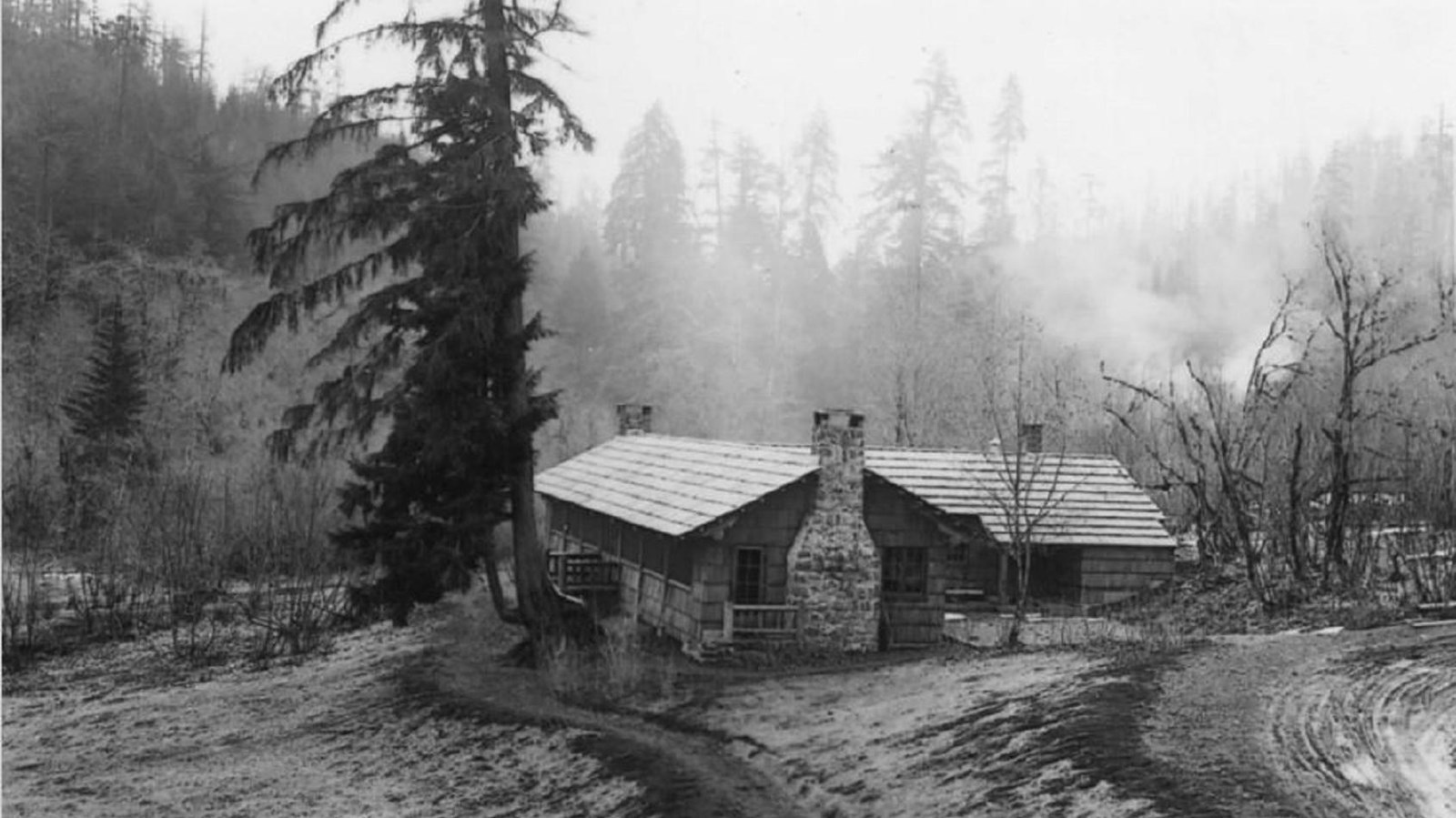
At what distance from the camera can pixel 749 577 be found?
2462cm

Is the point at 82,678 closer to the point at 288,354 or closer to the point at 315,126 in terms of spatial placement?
the point at 315,126

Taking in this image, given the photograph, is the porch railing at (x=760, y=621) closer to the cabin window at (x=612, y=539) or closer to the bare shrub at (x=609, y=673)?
the bare shrub at (x=609, y=673)

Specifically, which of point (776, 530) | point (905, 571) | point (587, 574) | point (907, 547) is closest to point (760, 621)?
point (776, 530)

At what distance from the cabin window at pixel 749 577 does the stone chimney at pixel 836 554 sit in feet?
2.14

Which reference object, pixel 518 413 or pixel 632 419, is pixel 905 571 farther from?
pixel 632 419

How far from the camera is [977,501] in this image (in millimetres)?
31922

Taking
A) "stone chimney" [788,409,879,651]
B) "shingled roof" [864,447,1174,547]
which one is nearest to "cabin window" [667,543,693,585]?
"stone chimney" [788,409,879,651]

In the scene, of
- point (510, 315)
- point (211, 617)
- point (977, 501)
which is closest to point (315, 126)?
point (510, 315)

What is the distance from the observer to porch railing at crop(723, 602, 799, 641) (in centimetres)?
2384

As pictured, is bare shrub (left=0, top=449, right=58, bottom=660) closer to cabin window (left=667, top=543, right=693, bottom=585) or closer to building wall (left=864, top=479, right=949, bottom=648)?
cabin window (left=667, top=543, right=693, bottom=585)

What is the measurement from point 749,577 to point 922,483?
9.07 metres

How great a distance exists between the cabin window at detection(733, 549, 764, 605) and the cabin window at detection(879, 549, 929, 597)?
2492 millimetres

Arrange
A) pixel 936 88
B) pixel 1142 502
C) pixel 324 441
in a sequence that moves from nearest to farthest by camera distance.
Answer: pixel 324 441, pixel 1142 502, pixel 936 88

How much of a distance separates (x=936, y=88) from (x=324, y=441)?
46348 millimetres
